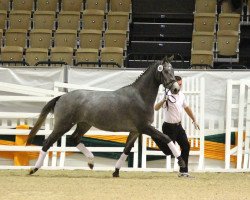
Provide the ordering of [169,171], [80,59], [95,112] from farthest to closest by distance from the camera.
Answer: [80,59], [169,171], [95,112]

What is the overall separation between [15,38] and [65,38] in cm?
140

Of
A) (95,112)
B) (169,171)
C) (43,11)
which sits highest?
(43,11)

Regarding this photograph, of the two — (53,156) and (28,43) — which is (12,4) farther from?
(53,156)

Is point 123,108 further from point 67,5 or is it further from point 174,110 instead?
point 67,5

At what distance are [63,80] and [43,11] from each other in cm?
679

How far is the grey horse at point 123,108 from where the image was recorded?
11844 mm

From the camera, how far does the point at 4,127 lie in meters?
14.0

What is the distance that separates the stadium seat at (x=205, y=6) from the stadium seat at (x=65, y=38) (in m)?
3.62

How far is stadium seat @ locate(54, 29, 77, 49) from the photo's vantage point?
64.5 ft

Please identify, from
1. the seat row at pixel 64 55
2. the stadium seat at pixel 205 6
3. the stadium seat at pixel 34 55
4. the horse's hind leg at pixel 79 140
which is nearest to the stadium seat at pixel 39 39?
the seat row at pixel 64 55

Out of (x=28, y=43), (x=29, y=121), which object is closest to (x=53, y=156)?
(x=29, y=121)

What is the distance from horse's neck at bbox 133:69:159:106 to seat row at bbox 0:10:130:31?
322 inches

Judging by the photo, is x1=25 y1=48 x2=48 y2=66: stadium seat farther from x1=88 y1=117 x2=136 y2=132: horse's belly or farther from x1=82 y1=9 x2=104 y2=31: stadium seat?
x1=88 y1=117 x2=136 y2=132: horse's belly

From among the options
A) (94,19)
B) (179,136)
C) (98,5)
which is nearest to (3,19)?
(94,19)
